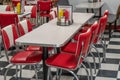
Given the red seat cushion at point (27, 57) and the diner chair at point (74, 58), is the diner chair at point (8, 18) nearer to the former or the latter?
the red seat cushion at point (27, 57)

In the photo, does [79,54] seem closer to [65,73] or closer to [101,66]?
[65,73]

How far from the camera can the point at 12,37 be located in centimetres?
326

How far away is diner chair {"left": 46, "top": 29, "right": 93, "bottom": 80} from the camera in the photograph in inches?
108

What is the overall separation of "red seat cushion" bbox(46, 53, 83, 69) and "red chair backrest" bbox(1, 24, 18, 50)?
1.67 ft

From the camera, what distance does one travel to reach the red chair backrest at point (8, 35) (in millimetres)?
3047

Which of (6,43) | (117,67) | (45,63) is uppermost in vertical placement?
(6,43)

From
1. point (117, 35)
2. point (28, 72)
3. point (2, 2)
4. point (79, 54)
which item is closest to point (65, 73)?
point (28, 72)

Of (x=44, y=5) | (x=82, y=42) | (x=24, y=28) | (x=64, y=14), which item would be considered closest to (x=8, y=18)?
(x=24, y=28)

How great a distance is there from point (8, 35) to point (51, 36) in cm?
53

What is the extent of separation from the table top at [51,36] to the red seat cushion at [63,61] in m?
0.27

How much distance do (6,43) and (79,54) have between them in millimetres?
872

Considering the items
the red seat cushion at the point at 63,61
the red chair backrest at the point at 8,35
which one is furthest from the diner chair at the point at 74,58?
the red chair backrest at the point at 8,35

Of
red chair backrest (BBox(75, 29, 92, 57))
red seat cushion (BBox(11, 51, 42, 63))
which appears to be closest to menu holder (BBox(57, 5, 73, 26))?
red seat cushion (BBox(11, 51, 42, 63))

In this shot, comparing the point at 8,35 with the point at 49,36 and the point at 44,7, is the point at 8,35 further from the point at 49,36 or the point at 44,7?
the point at 44,7
